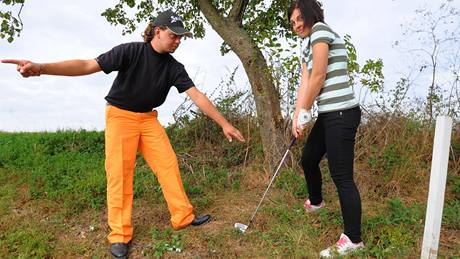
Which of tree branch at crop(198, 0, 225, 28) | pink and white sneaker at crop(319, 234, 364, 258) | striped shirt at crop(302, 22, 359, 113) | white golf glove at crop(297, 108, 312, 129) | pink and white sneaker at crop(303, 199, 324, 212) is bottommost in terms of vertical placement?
pink and white sneaker at crop(319, 234, 364, 258)

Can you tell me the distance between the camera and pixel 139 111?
4.09m

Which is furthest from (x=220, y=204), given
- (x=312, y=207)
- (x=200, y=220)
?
(x=312, y=207)

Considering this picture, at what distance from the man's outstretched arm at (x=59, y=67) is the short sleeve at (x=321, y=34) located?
6.14 feet

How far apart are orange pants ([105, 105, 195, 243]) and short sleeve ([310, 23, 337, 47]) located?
178 centimetres

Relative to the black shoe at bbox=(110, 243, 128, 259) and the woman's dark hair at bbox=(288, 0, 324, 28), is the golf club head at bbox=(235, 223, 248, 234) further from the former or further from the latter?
the woman's dark hair at bbox=(288, 0, 324, 28)

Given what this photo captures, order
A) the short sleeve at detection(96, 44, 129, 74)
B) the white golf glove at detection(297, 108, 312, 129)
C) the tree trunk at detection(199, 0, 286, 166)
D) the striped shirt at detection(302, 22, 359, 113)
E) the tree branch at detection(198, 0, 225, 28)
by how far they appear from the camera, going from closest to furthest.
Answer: the striped shirt at detection(302, 22, 359, 113) → the white golf glove at detection(297, 108, 312, 129) → the short sleeve at detection(96, 44, 129, 74) → the tree trunk at detection(199, 0, 286, 166) → the tree branch at detection(198, 0, 225, 28)

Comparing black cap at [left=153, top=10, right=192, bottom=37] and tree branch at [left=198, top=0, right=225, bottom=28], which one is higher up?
tree branch at [left=198, top=0, right=225, bottom=28]

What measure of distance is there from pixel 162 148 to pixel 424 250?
8.07 feet

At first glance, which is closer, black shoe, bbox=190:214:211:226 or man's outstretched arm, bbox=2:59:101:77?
man's outstretched arm, bbox=2:59:101:77

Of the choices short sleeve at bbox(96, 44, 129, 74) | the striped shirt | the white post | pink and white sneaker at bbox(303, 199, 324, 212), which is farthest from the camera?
pink and white sneaker at bbox(303, 199, 324, 212)

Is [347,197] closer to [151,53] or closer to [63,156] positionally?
[151,53]

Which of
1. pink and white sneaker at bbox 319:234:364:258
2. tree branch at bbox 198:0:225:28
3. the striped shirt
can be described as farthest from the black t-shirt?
pink and white sneaker at bbox 319:234:364:258

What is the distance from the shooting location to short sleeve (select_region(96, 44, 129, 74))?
380 centimetres

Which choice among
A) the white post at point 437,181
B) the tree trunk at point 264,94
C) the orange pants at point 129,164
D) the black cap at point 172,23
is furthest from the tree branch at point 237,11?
the white post at point 437,181
